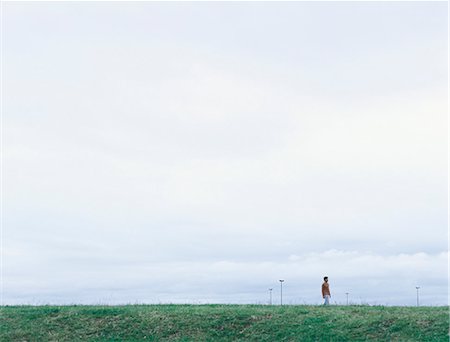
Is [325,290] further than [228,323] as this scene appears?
Yes

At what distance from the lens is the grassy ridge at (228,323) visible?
35344 mm

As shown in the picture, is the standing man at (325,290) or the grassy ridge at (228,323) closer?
the grassy ridge at (228,323)

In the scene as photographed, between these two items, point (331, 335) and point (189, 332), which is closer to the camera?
point (331, 335)

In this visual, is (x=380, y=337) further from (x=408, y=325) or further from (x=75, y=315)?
(x=75, y=315)

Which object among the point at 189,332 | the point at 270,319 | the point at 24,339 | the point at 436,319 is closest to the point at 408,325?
the point at 436,319

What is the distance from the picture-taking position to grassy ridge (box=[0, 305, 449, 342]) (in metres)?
35.3

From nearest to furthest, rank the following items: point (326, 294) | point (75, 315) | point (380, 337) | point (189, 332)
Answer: point (380, 337) → point (189, 332) → point (75, 315) → point (326, 294)

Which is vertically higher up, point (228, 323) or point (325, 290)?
point (325, 290)

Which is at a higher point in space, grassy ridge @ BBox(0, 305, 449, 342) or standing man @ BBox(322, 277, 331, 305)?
standing man @ BBox(322, 277, 331, 305)

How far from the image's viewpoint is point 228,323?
3838cm

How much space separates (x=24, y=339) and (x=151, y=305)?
28.5 feet

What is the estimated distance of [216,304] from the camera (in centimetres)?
4441

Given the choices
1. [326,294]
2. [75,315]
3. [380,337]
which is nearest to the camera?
[380,337]

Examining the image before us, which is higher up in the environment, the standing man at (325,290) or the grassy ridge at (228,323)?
the standing man at (325,290)
